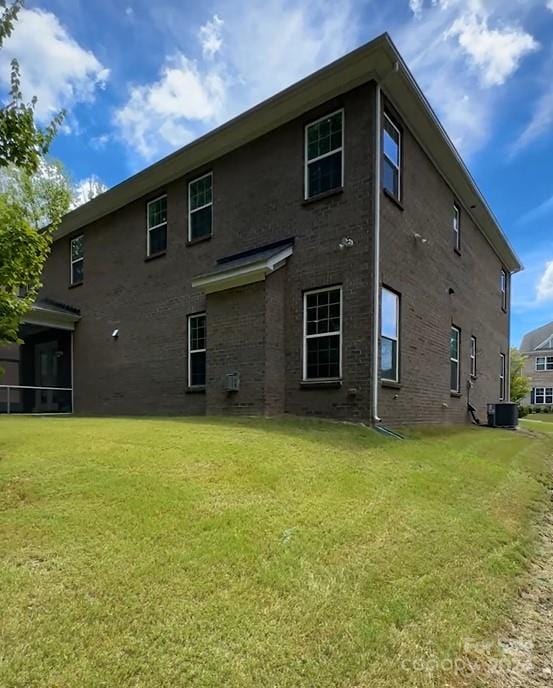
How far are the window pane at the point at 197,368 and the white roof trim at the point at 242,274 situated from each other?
6.49ft

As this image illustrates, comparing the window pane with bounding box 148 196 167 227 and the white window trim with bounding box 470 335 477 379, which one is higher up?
the window pane with bounding box 148 196 167 227

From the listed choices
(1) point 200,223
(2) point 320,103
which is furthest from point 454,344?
(1) point 200,223

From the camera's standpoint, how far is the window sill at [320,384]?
948 cm

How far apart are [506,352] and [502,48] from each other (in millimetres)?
12934

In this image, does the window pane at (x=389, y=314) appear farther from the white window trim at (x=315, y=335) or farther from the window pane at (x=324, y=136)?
the window pane at (x=324, y=136)

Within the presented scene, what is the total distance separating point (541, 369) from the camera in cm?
4891

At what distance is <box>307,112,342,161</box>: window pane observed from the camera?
33.1ft

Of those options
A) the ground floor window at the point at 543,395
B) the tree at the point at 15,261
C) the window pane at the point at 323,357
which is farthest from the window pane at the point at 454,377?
the ground floor window at the point at 543,395

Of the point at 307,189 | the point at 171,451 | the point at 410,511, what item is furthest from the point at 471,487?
the point at 307,189

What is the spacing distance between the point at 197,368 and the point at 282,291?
3.44 m

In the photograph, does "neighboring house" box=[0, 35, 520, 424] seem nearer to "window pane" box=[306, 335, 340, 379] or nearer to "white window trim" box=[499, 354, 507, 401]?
"window pane" box=[306, 335, 340, 379]

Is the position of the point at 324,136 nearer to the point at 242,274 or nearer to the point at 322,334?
the point at 242,274

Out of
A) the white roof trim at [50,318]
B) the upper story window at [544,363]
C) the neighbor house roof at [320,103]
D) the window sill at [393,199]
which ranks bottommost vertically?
the upper story window at [544,363]

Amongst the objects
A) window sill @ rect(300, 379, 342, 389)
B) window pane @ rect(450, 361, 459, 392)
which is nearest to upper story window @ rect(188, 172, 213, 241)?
window sill @ rect(300, 379, 342, 389)
